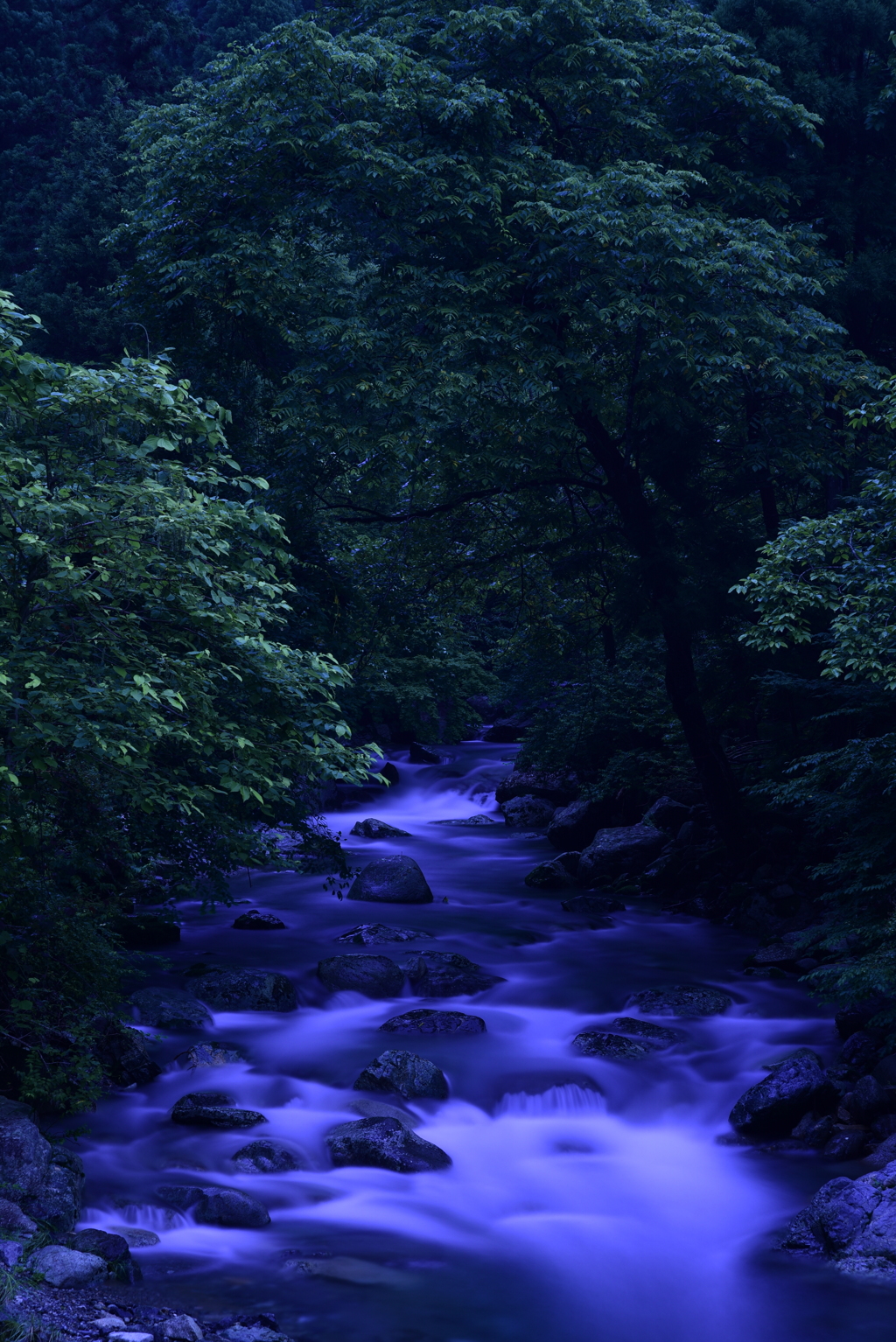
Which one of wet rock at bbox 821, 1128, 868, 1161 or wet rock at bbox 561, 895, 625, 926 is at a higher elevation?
wet rock at bbox 561, 895, 625, 926

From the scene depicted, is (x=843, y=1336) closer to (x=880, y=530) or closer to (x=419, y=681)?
(x=880, y=530)

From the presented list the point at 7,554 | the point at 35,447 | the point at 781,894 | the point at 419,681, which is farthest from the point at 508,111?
the point at 419,681

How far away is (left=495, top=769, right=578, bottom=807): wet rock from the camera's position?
2364 centimetres

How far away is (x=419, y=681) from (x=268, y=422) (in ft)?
55.3

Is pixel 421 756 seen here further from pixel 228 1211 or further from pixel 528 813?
pixel 228 1211

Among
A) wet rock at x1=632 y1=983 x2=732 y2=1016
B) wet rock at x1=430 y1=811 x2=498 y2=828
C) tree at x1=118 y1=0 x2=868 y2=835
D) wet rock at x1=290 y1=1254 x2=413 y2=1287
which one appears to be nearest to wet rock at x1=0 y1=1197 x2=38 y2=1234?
wet rock at x1=290 y1=1254 x2=413 y2=1287

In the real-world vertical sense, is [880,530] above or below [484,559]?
below

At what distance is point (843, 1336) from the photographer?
618 cm

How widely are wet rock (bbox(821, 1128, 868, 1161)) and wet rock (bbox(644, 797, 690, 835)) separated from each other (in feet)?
31.9

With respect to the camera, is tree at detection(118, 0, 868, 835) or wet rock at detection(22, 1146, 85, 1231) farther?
tree at detection(118, 0, 868, 835)

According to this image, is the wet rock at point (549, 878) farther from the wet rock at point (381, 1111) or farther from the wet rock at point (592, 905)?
the wet rock at point (381, 1111)

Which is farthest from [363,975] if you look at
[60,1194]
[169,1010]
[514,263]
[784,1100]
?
[514,263]

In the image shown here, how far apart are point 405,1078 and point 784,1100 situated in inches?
124

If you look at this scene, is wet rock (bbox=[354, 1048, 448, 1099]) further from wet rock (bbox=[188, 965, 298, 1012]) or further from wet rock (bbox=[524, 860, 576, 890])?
wet rock (bbox=[524, 860, 576, 890])
